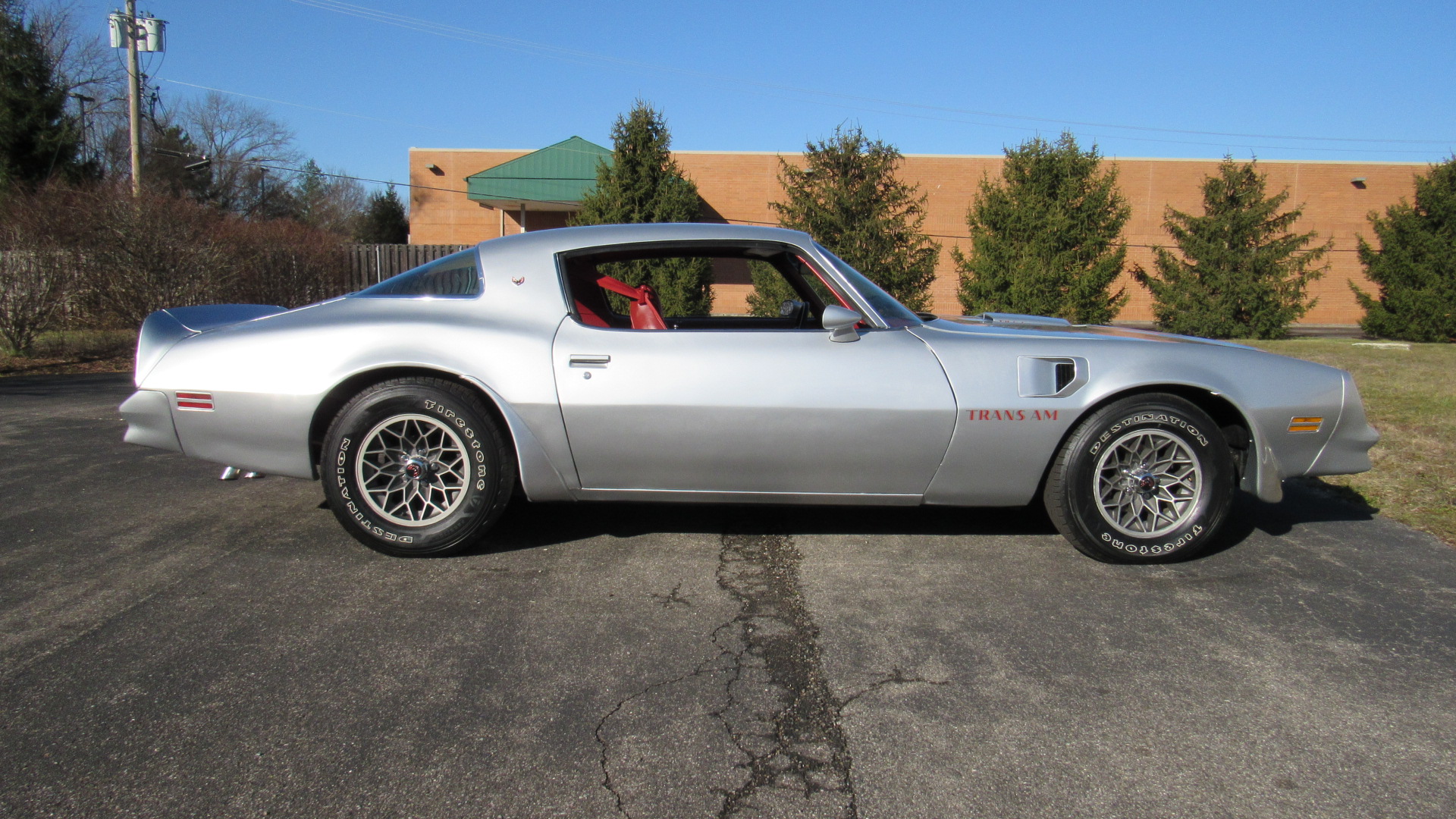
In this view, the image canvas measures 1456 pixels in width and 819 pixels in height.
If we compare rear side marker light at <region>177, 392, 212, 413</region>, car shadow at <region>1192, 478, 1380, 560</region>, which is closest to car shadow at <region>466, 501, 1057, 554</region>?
car shadow at <region>1192, 478, 1380, 560</region>

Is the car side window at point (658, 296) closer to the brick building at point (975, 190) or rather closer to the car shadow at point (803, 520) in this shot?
the car shadow at point (803, 520)

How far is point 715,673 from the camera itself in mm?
2725

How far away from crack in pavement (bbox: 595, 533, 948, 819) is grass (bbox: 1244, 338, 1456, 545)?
352 cm

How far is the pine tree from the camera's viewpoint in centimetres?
1823

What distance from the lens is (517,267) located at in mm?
3955

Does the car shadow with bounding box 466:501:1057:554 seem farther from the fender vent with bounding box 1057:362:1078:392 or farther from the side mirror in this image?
the side mirror

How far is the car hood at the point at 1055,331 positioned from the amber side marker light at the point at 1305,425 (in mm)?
376

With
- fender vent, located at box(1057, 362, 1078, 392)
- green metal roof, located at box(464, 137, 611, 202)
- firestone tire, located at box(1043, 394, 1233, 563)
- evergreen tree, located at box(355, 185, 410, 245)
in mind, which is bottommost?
firestone tire, located at box(1043, 394, 1233, 563)

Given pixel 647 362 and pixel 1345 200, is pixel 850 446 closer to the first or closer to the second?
pixel 647 362

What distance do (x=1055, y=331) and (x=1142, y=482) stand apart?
83 cm

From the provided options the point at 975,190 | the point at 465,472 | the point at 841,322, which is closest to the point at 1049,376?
the point at 841,322

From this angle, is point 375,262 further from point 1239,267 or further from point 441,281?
point 1239,267

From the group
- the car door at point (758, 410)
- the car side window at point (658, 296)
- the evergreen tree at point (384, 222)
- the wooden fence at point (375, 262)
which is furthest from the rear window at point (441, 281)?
the evergreen tree at point (384, 222)

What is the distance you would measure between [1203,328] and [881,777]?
62.7ft
